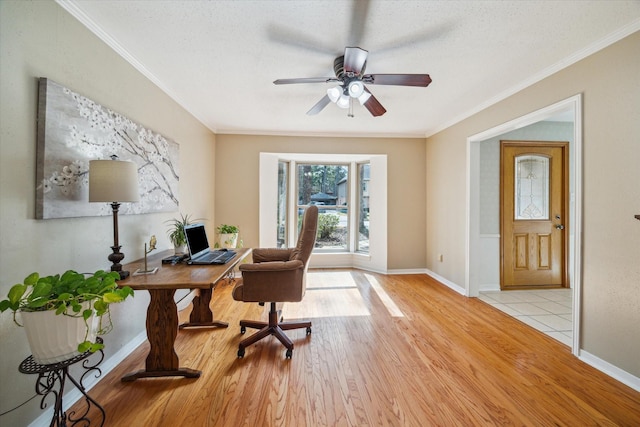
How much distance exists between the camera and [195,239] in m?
2.46

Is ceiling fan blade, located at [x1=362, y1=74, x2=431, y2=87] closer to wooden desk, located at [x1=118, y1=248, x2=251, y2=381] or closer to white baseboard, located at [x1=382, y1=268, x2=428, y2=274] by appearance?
wooden desk, located at [x1=118, y1=248, x2=251, y2=381]

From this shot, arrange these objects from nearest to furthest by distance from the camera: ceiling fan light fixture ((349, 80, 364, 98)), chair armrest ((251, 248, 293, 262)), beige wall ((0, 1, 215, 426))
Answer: beige wall ((0, 1, 215, 426)) → ceiling fan light fixture ((349, 80, 364, 98)) → chair armrest ((251, 248, 293, 262))

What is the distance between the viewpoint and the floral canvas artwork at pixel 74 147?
57.0 inches

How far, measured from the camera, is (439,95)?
302 cm

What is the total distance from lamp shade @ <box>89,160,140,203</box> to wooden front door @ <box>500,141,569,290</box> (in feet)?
14.2

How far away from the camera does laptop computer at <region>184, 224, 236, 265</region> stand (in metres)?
2.21

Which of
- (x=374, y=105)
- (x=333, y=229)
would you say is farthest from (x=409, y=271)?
(x=374, y=105)

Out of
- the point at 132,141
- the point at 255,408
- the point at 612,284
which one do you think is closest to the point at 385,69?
the point at 132,141

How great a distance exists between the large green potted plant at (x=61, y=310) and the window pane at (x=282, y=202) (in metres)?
3.79

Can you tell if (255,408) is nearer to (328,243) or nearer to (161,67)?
(161,67)

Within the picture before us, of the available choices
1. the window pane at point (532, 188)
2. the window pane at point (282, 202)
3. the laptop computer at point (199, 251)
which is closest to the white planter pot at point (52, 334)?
the laptop computer at point (199, 251)

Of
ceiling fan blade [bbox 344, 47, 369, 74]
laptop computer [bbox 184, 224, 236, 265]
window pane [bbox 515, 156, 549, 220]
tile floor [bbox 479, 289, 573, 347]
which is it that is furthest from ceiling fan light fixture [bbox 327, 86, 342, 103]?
window pane [bbox 515, 156, 549, 220]

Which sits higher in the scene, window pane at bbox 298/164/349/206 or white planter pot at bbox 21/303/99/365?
window pane at bbox 298/164/349/206

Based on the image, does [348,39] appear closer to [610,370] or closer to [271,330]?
[271,330]
